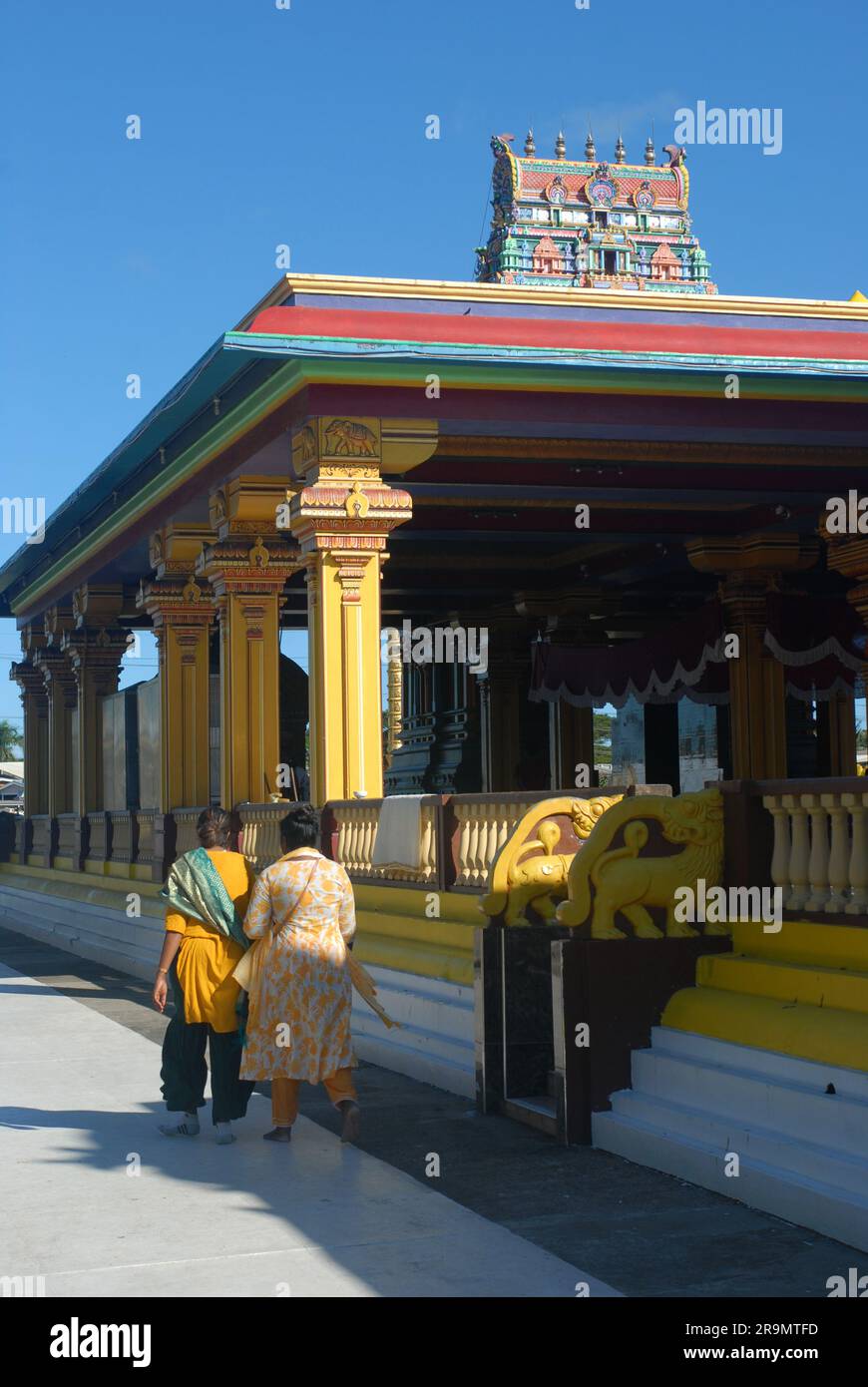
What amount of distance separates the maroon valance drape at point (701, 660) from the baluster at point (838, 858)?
38.1 ft

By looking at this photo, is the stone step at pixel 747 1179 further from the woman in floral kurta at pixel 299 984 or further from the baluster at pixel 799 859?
the woman in floral kurta at pixel 299 984

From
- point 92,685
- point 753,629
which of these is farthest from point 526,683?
point 92,685

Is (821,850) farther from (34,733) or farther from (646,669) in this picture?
(34,733)

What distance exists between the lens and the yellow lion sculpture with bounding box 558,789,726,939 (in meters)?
Result: 7.86

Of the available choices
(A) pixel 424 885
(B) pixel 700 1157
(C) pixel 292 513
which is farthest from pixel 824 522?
(B) pixel 700 1157

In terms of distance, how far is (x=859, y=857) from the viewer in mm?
6914

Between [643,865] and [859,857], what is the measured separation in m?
1.23

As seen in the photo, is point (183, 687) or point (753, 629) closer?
point (183, 687)

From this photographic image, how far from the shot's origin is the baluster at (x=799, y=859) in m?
7.42

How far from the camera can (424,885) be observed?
37.3 ft

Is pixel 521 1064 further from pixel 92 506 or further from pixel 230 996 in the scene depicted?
pixel 92 506

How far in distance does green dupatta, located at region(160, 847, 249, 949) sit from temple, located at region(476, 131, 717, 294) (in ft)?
158

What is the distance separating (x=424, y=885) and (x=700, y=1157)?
474cm

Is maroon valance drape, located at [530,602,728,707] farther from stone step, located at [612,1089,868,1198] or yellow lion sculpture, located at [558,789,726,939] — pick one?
stone step, located at [612,1089,868,1198]
